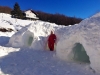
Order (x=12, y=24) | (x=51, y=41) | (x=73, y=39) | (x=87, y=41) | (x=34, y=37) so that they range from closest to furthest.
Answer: (x=87, y=41)
(x=73, y=39)
(x=51, y=41)
(x=34, y=37)
(x=12, y=24)

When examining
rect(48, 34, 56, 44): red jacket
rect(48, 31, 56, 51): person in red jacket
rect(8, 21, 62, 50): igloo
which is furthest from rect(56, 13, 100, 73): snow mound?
rect(8, 21, 62, 50): igloo

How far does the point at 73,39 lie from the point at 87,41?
1268 millimetres

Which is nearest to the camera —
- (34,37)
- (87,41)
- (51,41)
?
(87,41)

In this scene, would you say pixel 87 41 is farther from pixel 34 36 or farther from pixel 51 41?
pixel 34 36

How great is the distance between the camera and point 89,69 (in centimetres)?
753

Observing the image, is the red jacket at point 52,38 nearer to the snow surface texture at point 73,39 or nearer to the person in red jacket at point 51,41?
the person in red jacket at point 51,41

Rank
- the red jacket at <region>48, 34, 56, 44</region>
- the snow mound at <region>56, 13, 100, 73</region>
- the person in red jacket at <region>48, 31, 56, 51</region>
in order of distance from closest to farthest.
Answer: the snow mound at <region>56, 13, 100, 73</region> → the person in red jacket at <region>48, 31, 56, 51</region> → the red jacket at <region>48, 34, 56, 44</region>

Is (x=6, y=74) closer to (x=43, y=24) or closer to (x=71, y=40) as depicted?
(x=71, y=40)

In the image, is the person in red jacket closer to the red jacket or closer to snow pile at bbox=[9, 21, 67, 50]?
the red jacket

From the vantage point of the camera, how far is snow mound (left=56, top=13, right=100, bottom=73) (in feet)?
24.3

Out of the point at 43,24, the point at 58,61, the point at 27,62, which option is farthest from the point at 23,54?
the point at 43,24

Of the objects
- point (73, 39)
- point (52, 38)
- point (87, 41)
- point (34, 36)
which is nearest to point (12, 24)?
point (34, 36)

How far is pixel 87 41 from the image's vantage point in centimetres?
808

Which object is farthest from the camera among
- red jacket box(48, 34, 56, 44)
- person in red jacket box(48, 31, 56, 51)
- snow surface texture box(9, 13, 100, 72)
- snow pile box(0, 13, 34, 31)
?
snow pile box(0, 13, 34, 31)
